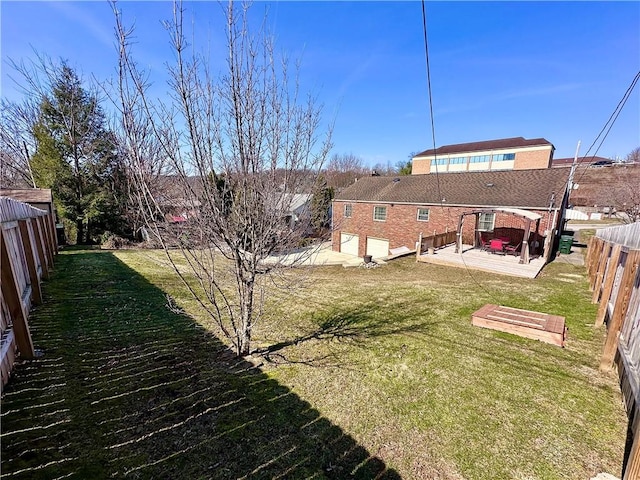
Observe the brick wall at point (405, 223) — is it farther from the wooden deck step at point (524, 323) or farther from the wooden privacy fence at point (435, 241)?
the wooden deck step at point (524, 323)

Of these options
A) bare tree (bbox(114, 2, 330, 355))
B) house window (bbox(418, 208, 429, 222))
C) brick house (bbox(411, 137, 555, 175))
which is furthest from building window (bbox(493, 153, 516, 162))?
bare tree (bbox(114, 2, 330, 355))

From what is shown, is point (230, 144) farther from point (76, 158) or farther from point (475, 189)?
point (76, 158)

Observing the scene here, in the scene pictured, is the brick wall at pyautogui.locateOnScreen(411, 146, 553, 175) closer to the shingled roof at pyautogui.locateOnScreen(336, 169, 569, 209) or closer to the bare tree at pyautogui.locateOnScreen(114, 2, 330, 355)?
the shingled roof at pyautogui.locateOnScreen(336, 169, 569, 209)

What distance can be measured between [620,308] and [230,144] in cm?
583

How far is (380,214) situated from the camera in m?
20.7

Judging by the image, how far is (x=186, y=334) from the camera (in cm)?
502

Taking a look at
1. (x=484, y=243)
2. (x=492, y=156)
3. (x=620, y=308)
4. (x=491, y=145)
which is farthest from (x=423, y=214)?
(x=491, y=145)

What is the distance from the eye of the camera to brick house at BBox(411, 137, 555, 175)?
38.3 metres

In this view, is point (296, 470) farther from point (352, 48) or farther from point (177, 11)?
point (352, 48)

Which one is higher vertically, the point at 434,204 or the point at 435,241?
the point at 434,204

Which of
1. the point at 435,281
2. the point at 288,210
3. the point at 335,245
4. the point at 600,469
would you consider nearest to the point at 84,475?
the point at 288,210

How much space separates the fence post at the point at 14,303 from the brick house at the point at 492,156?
3787 centimetres

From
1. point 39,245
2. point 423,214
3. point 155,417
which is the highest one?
point 39,245

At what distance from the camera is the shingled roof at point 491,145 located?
39.3 metres
